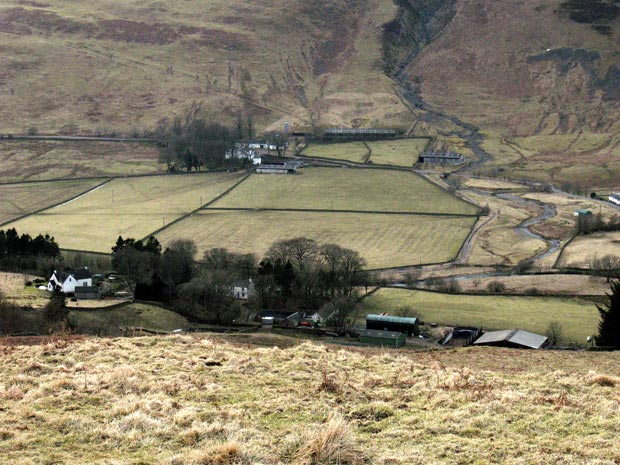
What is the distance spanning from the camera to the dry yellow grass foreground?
1212 cm

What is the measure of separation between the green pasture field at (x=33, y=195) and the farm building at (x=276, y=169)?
2537 centimetres

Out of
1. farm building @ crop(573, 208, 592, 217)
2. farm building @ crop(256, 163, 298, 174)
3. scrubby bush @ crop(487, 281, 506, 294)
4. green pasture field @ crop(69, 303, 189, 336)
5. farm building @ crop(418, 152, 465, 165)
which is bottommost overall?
scrubby bush @ crop(487, 281, 506, 294)

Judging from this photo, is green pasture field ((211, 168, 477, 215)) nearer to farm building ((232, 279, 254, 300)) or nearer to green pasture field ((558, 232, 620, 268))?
green pasture field ((558, 232, 620, 268))

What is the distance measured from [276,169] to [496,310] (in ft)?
244

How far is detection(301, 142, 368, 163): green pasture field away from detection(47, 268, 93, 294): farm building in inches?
3104

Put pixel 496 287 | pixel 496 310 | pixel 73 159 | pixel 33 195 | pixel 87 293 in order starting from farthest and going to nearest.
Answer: pixel 73 159, pixel 33 195, pixel 496 287, pixel 87 293, pixel 496 310

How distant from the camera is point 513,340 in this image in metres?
39.9

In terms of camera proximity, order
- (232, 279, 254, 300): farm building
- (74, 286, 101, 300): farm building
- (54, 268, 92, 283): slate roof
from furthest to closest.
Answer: (54, 268, 92, 283): slate roof → (232, 279, 254, 300): farm building → (74, 286, 101, 300): farm building

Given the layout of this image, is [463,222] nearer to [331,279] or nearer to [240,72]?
[331,279]

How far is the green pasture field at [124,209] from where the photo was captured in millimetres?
83188

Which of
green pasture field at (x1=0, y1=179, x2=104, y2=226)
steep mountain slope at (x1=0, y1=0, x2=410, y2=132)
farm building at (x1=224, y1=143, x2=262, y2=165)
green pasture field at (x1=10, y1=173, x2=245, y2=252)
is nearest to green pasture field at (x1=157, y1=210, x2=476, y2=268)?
green pasture field at (x1=10, y1=173, x2=245, y2=252)

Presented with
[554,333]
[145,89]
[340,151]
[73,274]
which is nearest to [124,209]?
[73,274]

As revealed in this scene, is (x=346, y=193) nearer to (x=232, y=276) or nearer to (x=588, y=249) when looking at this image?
(x=588, y=249)

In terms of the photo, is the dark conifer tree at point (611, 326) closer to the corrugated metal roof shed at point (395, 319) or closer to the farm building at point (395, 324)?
the farm building at point (395, 324)
